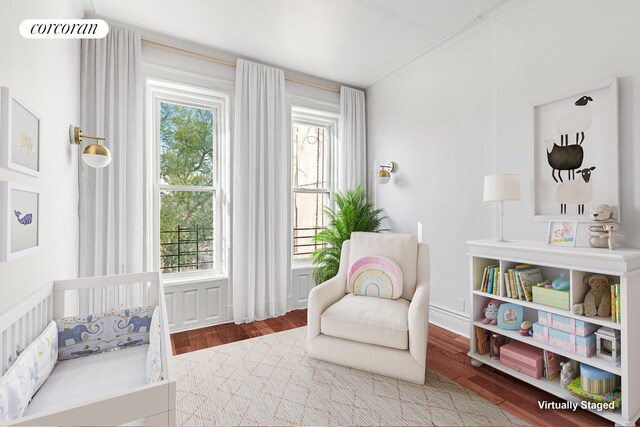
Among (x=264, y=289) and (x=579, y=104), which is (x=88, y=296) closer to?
(x=264, y=289)

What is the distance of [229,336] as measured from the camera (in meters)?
2.89

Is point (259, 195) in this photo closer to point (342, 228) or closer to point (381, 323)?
point (342, 228)

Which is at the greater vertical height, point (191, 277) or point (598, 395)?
point (191, 277)

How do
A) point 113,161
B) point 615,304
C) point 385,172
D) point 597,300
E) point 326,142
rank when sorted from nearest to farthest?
point 615,304 → point 597,300 → point 113,161 → point 385,172 → point 326,142

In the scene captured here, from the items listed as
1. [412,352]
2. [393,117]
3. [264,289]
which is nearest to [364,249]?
[412,352]

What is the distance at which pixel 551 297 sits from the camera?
193 centimetres

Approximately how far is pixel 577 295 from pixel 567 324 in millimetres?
181

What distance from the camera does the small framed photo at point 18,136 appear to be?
1158 mm

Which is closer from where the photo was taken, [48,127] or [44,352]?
[44,352]

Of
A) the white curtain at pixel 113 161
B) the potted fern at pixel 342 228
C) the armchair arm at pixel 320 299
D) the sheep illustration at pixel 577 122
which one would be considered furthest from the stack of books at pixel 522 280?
the white curtain at pixel 113 161

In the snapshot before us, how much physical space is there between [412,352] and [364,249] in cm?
94

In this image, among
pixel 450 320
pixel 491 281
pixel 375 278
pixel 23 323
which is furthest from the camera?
pixel 450 320

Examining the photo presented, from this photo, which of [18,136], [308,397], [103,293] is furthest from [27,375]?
[103,293]

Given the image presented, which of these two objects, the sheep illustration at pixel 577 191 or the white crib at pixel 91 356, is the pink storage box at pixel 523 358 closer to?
the sheep illustration at pixel 577 191
